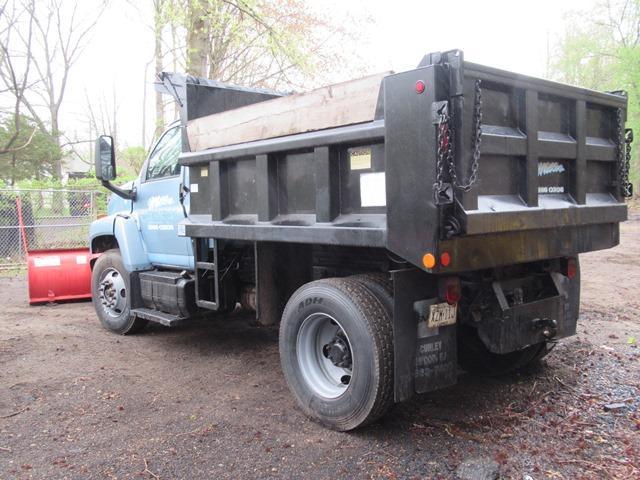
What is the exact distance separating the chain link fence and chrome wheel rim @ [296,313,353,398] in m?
10.5

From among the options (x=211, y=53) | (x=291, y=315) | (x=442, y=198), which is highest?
(x=211, y=53)

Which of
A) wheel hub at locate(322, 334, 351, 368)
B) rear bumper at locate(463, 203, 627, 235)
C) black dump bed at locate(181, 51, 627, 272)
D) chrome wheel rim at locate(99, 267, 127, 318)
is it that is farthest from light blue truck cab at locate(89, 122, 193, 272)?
rear bumper at locate(463, 203, 627, 235)

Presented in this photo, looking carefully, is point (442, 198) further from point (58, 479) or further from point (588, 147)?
point (58, 479)

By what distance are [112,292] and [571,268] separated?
16.0 ft

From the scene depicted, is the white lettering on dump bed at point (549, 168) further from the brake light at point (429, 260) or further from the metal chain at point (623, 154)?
the brake light at point (429, 260)

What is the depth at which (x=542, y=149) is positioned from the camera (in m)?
3.51

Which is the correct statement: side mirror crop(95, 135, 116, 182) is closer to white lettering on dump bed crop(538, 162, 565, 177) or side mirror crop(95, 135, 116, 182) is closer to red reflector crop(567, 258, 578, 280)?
white lettering on dump bed crop(538, 162, 565, 177)

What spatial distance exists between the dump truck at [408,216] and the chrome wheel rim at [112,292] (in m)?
1.85

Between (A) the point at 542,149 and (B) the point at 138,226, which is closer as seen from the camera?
(A) the point at 542,149

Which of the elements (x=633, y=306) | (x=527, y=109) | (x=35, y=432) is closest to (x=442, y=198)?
(x=527, y=109)

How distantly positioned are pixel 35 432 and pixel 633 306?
6.78 m

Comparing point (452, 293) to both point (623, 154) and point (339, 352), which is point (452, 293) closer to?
point (339, 352)

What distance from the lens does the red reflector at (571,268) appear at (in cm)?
426

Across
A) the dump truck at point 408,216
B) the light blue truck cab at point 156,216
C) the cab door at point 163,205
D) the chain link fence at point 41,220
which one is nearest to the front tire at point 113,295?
the light blue truck cab at point 156,216
